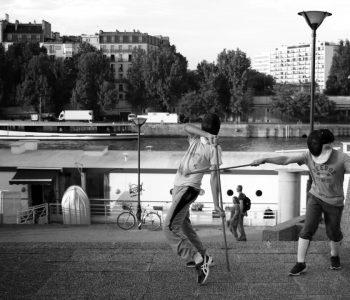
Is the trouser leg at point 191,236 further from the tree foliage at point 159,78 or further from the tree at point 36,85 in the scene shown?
the tree foliage at point 159,78

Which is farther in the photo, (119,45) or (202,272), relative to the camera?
(119,45)

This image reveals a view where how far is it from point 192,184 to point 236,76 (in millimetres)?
89294

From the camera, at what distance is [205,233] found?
1728cm

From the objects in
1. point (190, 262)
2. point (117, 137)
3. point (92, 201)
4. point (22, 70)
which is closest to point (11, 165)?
point (92, 201)

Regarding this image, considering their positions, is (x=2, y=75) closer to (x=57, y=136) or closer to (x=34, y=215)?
(x=57, y=136)

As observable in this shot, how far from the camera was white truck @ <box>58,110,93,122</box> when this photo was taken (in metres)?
85.7

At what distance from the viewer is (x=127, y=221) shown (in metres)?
18.6

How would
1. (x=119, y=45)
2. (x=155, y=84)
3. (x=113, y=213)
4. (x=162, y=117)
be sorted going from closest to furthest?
(x=113, y=213), (x=162, y=117), (x=155, y=84), (x=119, y=45)

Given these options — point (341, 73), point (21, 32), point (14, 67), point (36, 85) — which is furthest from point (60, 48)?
point (341, 73)

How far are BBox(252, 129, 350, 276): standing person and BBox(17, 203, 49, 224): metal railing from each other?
1442 cm

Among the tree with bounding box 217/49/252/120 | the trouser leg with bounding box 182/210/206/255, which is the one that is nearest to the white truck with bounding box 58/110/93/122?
the tree with bounding box 217/49/252/120

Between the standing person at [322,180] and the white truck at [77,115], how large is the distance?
81030 mm

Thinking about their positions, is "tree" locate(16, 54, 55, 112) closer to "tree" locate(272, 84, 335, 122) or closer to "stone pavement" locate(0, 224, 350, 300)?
"tree" locate(272, 84, 335, 122)

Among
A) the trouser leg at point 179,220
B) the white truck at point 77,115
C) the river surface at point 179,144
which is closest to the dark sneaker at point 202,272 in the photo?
the trouser leg at point 179,220
